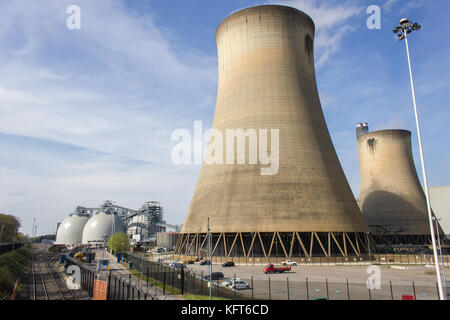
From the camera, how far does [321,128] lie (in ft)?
123

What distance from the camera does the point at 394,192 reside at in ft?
198

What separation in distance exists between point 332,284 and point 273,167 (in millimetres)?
15988

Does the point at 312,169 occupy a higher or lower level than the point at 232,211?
higher

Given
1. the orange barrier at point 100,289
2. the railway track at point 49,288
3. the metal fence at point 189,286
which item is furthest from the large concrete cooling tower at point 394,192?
the orange barrier at point 100,289

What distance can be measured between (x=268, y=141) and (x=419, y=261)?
24.4 m

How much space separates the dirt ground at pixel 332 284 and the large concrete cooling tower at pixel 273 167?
400 cm

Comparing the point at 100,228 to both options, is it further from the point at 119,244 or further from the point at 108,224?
the point at 119,244

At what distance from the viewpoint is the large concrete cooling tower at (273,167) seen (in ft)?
111

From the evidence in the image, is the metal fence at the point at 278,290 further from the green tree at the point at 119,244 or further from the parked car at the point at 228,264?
the green tree at the point at 119,244

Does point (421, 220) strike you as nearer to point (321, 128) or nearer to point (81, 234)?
point (321, 128)

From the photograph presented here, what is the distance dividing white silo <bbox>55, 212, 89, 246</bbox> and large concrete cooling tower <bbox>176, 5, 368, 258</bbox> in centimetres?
7393

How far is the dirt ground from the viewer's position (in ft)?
59.3

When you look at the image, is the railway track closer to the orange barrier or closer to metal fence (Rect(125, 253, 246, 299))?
the orange barrier
